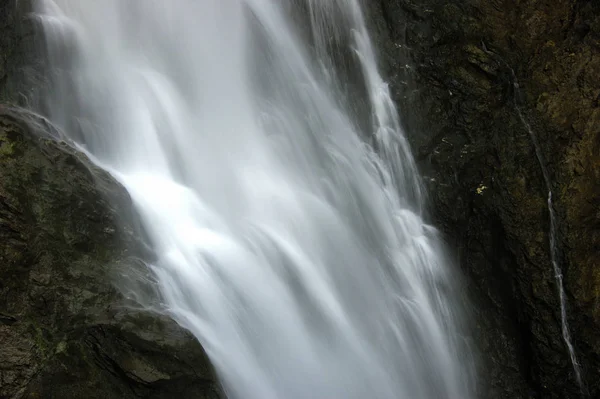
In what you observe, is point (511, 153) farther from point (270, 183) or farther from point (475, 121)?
point (270, 183)

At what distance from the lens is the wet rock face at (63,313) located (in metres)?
4.42

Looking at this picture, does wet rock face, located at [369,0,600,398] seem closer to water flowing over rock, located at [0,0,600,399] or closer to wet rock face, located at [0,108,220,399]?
water flowing over rock, located at [0,0,600,399]

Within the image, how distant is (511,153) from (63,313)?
A: 20.2 ft

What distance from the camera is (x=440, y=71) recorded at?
8.31 metres

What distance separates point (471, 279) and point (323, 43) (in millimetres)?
3898

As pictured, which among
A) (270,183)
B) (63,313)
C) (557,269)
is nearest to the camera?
(63,313)

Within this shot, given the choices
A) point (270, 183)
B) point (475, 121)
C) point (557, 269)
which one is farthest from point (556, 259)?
point (270, 183)

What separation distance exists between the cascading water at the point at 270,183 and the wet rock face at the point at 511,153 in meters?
0.42

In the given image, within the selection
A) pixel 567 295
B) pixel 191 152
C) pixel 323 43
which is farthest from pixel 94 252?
pixel 567 295

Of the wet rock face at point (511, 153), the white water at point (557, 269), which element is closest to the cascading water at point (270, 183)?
the wet rock face at point (511, 153)

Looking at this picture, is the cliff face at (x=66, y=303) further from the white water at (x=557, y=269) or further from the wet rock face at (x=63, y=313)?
the white water at (x=557, y=269)

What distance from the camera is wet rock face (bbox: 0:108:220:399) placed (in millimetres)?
4418

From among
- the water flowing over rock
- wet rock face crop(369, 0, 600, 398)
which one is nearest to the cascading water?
the water flowing over rock

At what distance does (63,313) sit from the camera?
181 inches
